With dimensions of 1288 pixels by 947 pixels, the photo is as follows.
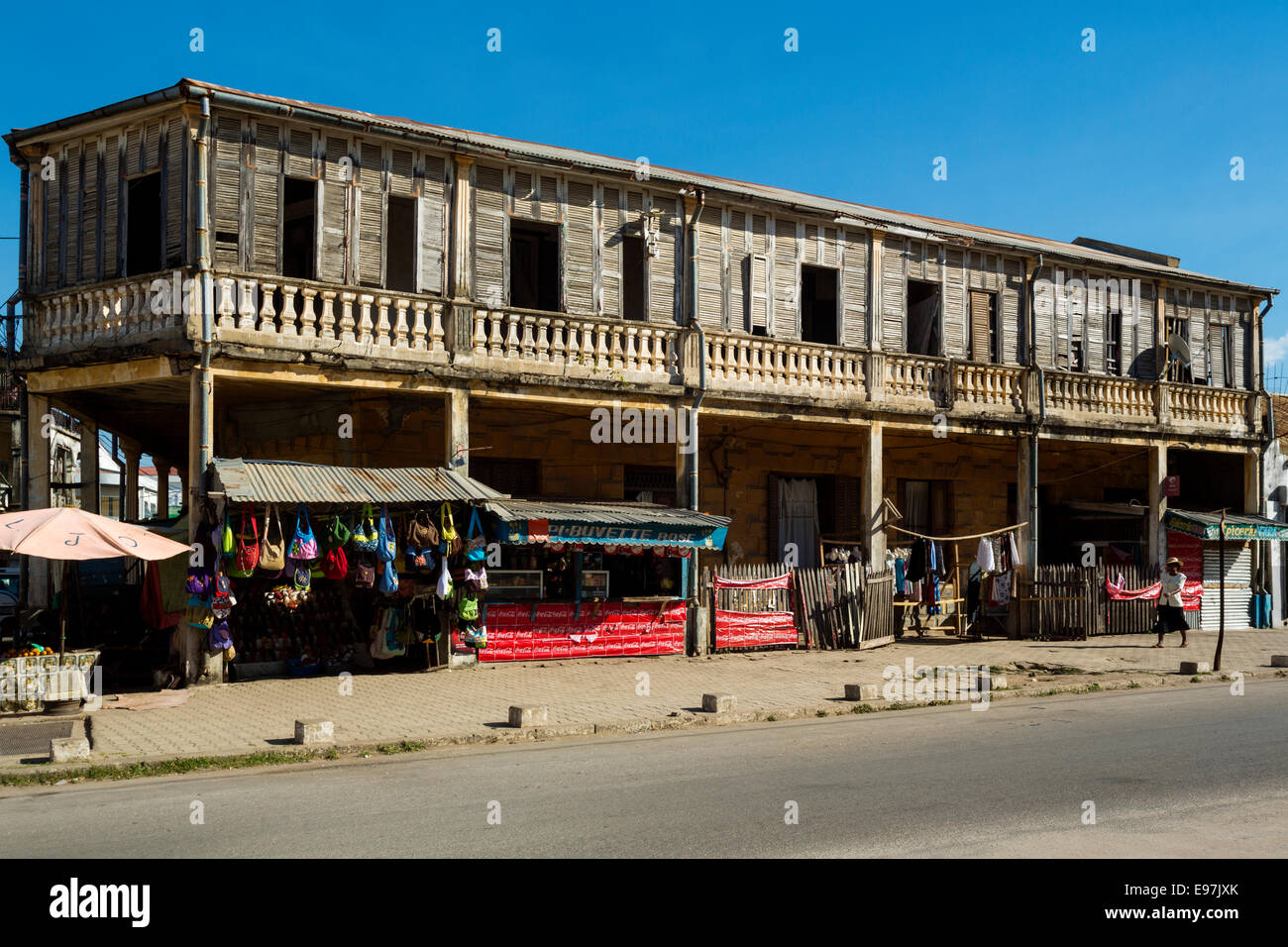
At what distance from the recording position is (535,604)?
56.0 ft

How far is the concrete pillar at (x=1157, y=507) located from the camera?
23.8 metres

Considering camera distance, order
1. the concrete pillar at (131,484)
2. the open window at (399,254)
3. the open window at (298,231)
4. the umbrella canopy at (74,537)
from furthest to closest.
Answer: the concrete pillar at (131,484) < the open window at (399,254) < the open window at (298,231) < the umbrella canopy at (74,537)

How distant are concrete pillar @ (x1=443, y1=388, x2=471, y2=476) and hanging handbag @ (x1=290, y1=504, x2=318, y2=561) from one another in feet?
8.45

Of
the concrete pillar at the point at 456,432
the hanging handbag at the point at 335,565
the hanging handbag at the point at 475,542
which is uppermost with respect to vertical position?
the concrete pillar at the point at 456,432

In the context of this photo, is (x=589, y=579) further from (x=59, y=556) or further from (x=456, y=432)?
(x=59, y=556)

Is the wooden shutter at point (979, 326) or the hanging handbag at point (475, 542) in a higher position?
the wooden shutter at point (979, 326)

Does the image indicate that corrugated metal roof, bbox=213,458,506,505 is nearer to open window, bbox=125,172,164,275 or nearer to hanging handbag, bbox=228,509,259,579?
hanging handbag, bbox=228,509,259,579

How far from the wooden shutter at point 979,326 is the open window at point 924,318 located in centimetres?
92

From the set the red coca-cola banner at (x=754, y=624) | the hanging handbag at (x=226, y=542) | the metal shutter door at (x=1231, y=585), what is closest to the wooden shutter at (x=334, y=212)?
the hanging handbag at (x=226, y=542)

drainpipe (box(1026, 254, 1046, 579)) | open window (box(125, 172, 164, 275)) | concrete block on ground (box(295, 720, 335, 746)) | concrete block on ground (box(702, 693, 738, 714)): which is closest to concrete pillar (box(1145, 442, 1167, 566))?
drainpipe (box(1026, 254, 1046, 579))

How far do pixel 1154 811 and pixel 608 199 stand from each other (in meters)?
13.4

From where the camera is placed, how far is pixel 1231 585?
2459cm

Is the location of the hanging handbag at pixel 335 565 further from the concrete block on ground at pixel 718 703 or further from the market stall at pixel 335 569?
the concrete block on ground at pixel 718 703
